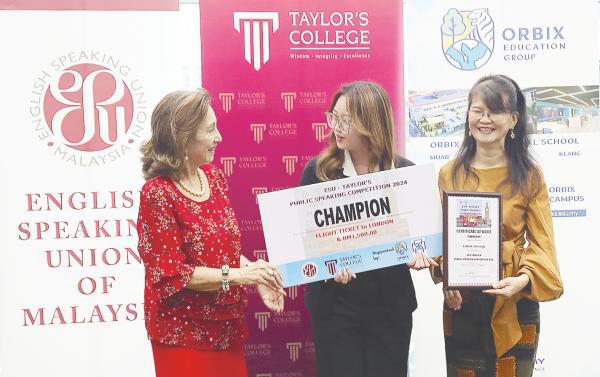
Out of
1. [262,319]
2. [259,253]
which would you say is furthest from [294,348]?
[259,253]

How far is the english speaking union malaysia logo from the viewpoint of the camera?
3.53 meters

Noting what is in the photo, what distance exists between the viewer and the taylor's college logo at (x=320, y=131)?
12.0ft

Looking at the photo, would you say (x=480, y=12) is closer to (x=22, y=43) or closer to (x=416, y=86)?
(x=416, y=86)

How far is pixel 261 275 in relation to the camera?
2584 mm

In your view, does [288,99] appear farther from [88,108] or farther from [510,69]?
[510,69]

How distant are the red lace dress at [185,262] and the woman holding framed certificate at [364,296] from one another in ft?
1.34

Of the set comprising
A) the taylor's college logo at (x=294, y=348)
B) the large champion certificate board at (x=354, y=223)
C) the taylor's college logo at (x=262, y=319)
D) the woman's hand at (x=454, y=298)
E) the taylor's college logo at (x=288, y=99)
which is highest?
the taylor's college logo at (x=288, y=99)

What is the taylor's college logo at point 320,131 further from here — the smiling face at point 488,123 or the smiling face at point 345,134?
the smiling face at point 488,123

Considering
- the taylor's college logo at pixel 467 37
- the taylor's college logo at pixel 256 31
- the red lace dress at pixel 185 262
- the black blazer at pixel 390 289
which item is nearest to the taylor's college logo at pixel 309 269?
the black blazer at pixel 390 289

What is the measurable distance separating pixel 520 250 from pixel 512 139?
482mm

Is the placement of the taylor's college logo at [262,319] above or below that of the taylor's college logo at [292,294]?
below

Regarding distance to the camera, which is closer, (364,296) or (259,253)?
(364,296)

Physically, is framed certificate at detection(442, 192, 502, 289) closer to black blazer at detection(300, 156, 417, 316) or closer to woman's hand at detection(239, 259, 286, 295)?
black blazer at detection(300, 156, 417, 316)

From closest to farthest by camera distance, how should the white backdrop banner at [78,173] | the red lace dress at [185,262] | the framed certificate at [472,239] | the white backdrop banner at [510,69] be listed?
1. the red lace dress at [185,262]
2. the framed certificate at [472,239]
3. the white backdrop banner at [78,173]
4. the white backdrop banner at [510,69]
